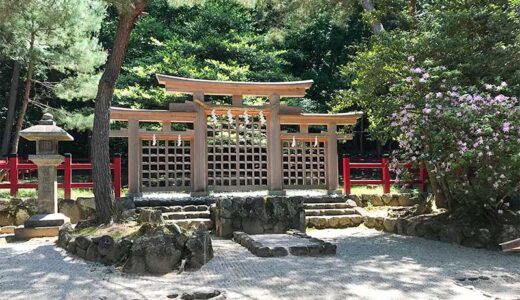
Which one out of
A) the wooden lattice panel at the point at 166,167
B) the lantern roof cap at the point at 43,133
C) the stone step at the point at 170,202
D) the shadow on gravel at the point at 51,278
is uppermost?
the lantern roof cap at the point at 43,133

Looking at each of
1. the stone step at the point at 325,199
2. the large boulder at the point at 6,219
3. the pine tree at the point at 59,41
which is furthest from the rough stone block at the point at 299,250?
the pine tree at the point at 59,41

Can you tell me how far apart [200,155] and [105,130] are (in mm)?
3708

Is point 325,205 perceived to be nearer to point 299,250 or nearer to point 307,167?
point 307,167

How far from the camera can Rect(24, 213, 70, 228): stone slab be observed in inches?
366

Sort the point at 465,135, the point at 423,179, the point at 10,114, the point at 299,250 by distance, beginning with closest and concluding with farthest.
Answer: the point at 299,250, the point at 465,135, the point at 423,179, the point at 10,114

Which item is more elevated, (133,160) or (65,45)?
(65,45)

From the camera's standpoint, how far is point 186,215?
10.2m

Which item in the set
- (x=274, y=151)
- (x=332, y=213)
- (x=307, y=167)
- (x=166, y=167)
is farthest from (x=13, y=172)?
(x=332, y=213)

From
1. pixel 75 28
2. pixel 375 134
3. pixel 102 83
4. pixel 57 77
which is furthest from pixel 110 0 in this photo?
pixel 57 77

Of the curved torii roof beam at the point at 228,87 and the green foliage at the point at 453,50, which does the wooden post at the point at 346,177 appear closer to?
the curved torii roof beam at the point at 228,87

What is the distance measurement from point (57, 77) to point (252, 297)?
18.8 metres

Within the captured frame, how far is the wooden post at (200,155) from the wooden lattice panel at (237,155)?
1.05ft

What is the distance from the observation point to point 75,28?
14148 mm

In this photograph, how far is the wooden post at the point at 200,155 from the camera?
11.5m
